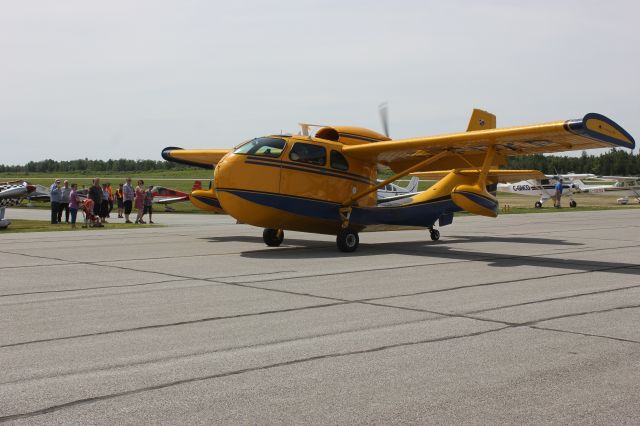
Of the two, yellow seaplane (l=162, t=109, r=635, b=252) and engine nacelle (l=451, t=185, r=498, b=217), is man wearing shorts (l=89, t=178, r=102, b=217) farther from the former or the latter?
engine nacelle (l=451, t=185, r=498, b=217)

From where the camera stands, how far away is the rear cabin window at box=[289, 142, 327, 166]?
16.7 meters

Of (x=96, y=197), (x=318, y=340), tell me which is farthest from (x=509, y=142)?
(x=96, y=197)

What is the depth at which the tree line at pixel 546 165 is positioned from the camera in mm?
129875

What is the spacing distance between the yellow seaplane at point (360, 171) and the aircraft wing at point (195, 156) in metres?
4.50

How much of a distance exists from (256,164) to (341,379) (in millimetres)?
10668

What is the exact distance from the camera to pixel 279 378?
5.87 meters

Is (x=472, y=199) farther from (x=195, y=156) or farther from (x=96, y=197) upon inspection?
(x=96, y=197)

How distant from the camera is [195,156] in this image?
22562 millimetres

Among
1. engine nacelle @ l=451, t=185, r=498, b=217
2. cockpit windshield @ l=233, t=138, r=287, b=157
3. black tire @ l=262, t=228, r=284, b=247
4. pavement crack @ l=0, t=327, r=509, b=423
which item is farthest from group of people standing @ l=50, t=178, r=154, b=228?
pavement crack @ l=0, t=327, r=509, b=423

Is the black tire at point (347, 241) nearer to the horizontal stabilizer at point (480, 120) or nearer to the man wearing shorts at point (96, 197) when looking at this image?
the horizontal stabilizer at point (480, 120)

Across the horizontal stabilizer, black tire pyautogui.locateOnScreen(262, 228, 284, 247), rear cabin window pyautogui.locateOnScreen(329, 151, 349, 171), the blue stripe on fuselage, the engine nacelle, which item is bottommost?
black tire pyautogui.locateOnScreen(262, 228, 284, 247)

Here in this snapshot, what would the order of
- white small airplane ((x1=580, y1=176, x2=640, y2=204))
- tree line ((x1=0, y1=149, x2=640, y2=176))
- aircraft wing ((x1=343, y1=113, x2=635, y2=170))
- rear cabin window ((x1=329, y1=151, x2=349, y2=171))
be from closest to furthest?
aircraft wing ((x1=343, y1=113, x2=635, y2=170)) < rear cabin window ((x1=329, y1=151, x2=349, y2=171)) < white small airplane ((x1=580, y1=176, x2=640, y2=204)) < tree line ((x1=0, y1=149, x2=640, y2=176))

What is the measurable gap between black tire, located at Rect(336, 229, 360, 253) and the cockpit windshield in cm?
240

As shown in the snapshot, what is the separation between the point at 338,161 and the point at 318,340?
34.9 ft
